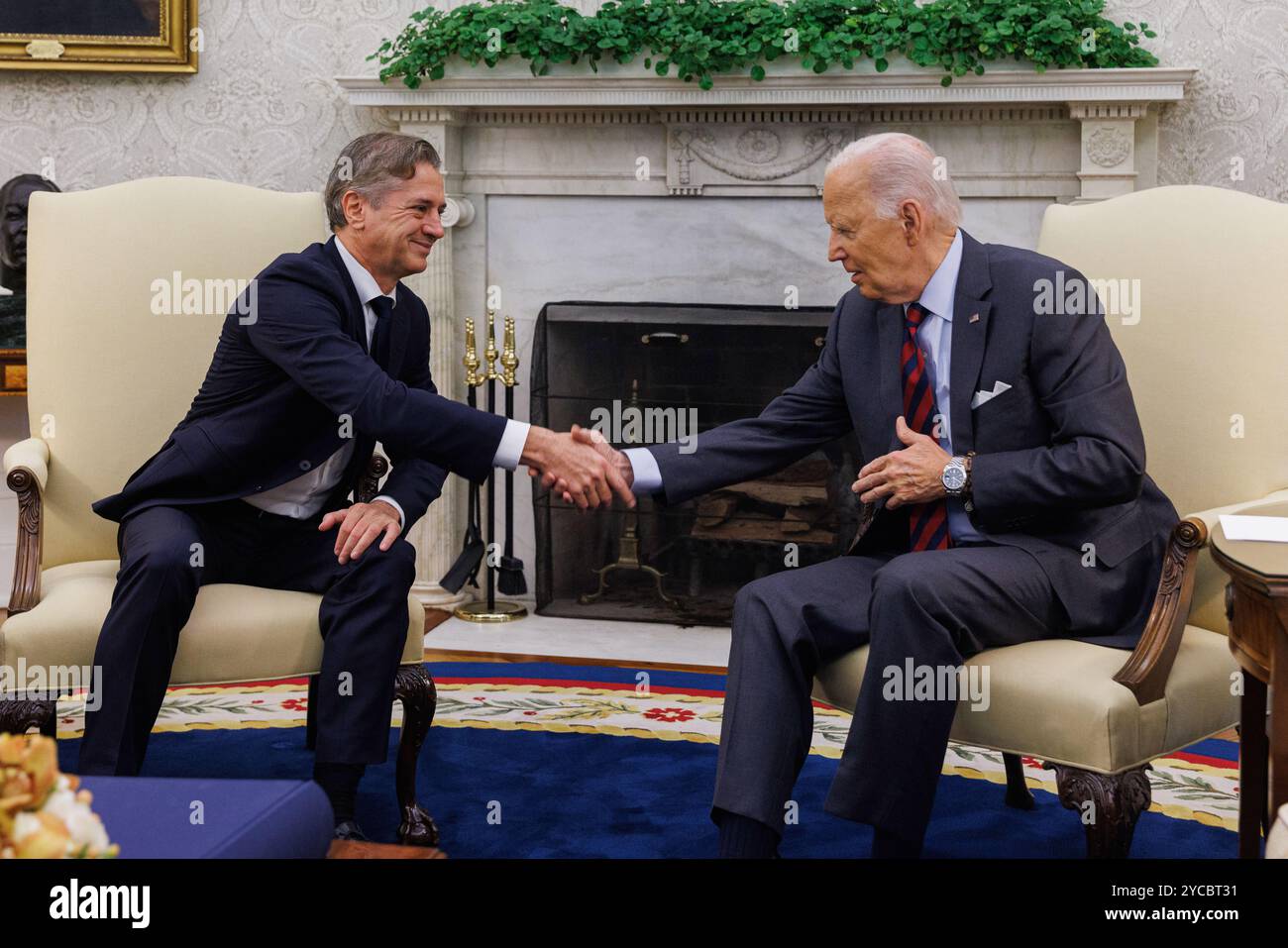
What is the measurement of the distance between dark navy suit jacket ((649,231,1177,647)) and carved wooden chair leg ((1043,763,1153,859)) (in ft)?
0.89

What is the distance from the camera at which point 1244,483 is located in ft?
8.24

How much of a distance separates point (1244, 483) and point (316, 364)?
1727 mm

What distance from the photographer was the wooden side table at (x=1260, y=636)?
1808mm

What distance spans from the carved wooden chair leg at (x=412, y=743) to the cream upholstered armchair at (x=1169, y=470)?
31.3 inches

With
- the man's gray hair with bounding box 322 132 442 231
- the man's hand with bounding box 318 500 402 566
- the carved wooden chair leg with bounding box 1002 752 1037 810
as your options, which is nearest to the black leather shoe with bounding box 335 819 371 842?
the man's hand with bounding box 318 500 402 566

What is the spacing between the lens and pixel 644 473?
8.67ft

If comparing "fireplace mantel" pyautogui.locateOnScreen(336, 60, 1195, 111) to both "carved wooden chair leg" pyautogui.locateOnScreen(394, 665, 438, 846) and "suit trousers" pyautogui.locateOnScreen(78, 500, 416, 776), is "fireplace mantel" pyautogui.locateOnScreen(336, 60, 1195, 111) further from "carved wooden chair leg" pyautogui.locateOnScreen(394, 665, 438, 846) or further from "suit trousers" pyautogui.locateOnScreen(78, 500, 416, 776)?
"carved wooden chair leg" pyautogui.locateOnScreen(394, 665, 438, 846)

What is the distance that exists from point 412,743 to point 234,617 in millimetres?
436

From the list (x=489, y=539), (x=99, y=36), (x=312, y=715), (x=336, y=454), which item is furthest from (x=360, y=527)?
(x=99, y=36)

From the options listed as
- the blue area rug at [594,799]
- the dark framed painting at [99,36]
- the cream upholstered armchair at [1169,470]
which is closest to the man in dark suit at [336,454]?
the blue area rug at [594,799]

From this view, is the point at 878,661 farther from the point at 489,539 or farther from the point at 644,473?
the point at 489,539

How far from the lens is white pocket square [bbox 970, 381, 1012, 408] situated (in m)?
2.32

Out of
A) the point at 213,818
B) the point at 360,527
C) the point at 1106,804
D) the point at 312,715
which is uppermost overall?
the point at 360,527
